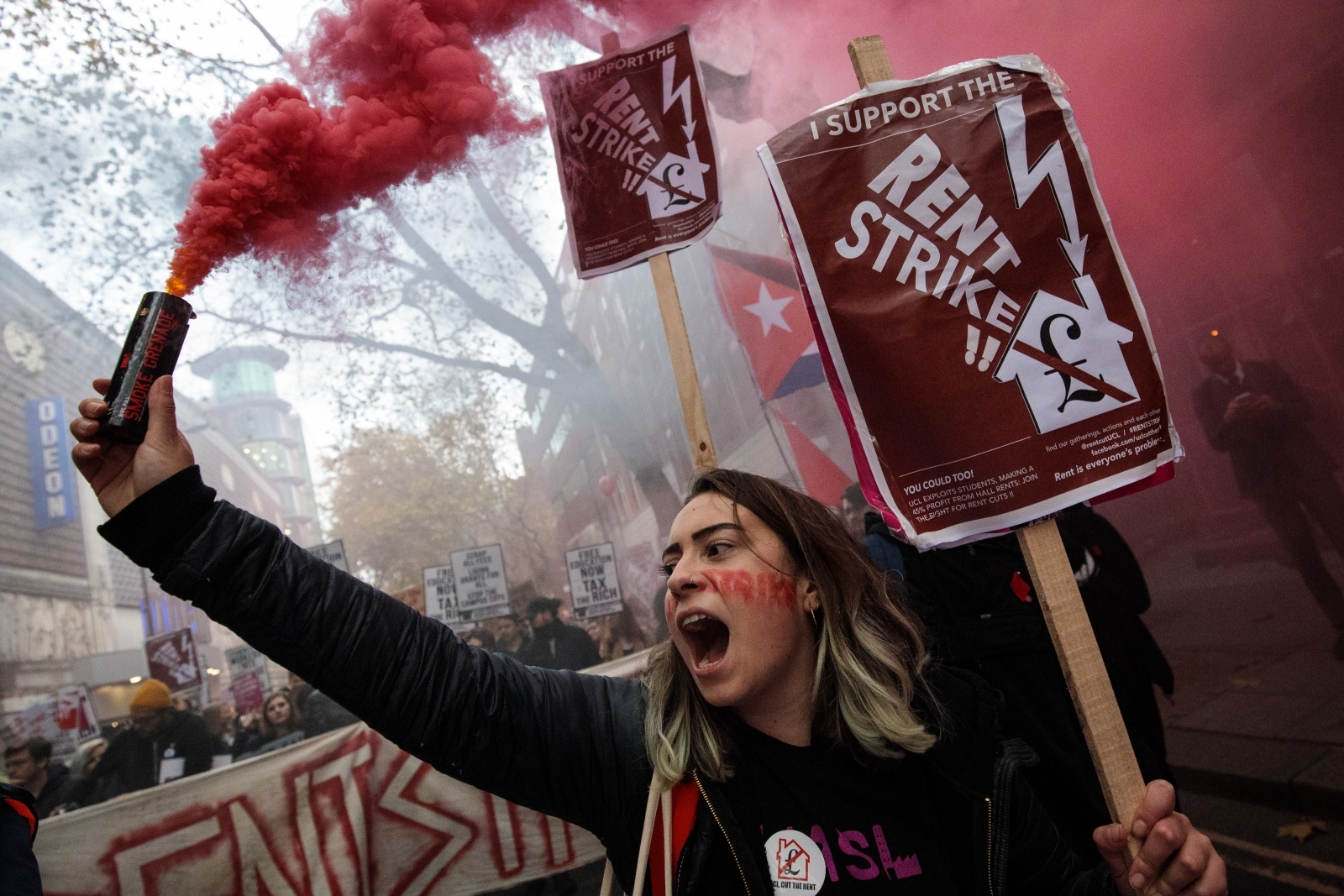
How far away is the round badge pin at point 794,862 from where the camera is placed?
4.33ft

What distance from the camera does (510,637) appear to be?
6922 mm

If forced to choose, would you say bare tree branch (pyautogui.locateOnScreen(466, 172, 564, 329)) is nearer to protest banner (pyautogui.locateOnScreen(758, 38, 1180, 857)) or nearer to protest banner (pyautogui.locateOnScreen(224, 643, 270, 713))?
protest banner (pyautogui.locateOnScreen(224, 643, 270, 713))

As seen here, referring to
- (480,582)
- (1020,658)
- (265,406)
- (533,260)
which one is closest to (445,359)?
(533,260)

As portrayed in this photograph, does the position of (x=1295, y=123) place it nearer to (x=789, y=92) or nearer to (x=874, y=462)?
(x=789, y=92)

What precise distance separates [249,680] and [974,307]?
27.0 feet

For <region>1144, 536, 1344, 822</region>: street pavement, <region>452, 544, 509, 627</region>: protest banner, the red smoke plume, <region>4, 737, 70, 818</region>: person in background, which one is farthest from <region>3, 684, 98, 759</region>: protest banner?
<region>1144, 536, 1344, 822</region>: street pavement

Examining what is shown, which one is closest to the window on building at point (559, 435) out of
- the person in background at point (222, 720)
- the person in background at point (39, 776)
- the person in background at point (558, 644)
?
the person in background at point (558, 644)

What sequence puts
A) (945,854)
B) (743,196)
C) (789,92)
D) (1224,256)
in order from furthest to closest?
(743,196)
(789,92)
(1224,256)
(945,854)

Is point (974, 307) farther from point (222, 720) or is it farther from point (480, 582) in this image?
point (222, 720)

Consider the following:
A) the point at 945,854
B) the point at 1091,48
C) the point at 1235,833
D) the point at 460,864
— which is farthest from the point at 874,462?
the point at 1091,48

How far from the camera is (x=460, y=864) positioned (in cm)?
380

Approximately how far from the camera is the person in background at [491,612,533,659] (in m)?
6.76

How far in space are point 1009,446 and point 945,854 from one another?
0.92m

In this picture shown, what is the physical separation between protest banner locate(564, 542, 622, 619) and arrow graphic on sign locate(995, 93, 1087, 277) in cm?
548
